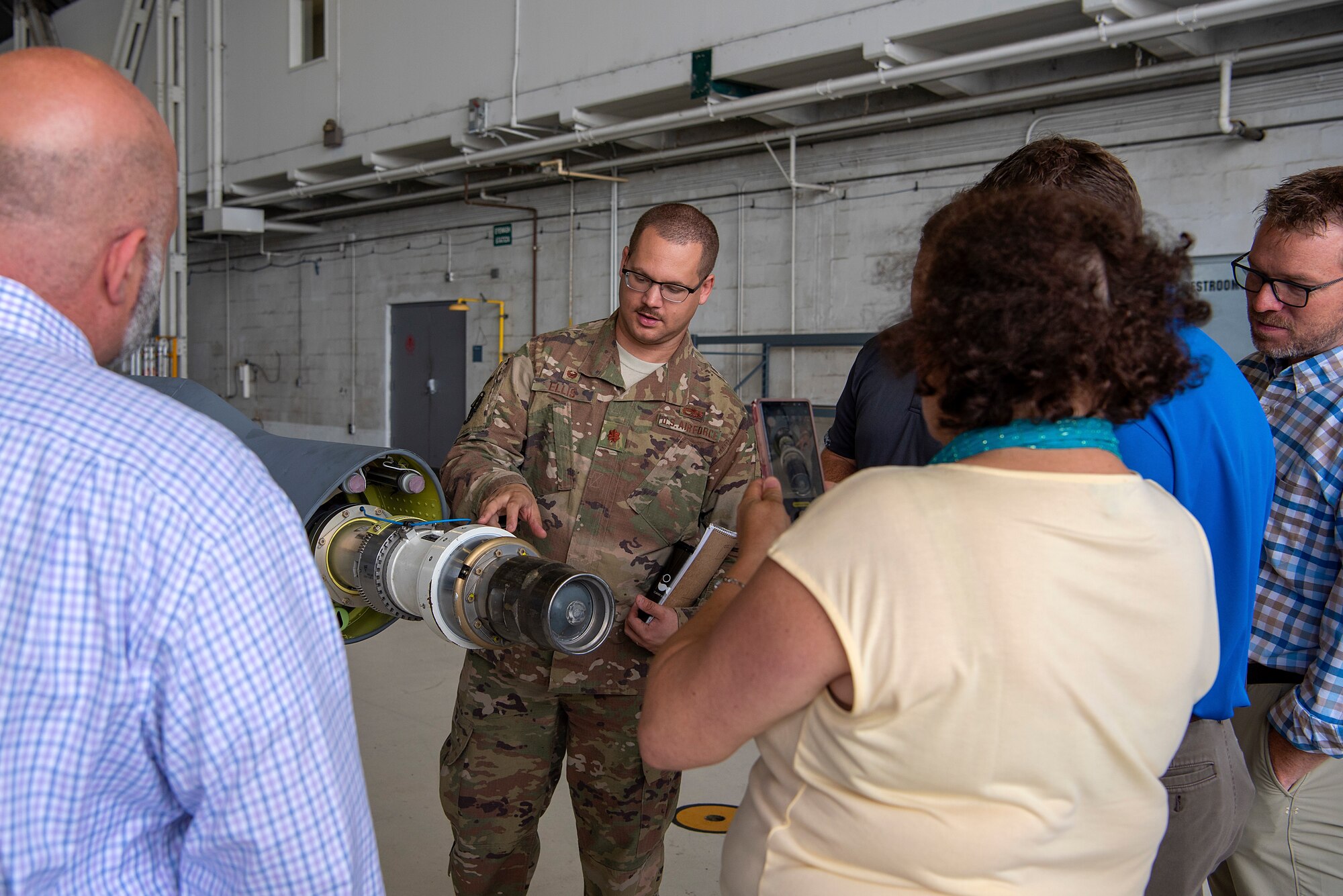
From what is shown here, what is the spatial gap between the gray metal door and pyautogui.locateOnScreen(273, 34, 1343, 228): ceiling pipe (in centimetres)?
109

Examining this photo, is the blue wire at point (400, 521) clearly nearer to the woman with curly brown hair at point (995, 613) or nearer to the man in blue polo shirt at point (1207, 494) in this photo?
the woman with curly brown hair at point (995, 613)

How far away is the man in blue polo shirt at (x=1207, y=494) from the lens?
44.0 inches

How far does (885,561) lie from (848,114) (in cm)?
526

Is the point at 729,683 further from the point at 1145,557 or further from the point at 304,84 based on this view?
the point at 304,84

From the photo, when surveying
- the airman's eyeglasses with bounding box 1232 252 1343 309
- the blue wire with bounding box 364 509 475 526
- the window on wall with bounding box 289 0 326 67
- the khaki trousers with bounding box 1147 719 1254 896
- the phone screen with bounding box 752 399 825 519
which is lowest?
the khaki trousers with bounding box 1147 719 1254 896

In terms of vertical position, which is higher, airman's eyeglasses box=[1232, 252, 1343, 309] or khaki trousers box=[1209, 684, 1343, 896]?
airman's eyeglasses box=[1232, 252, 1343, 309]

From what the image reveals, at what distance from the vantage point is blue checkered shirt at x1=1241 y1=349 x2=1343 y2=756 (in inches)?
54.9

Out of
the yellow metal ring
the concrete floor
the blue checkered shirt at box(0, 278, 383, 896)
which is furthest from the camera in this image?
the yellow metal ring

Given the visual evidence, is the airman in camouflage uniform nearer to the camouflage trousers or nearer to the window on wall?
the camouflage trousers

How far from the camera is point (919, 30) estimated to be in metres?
4.39

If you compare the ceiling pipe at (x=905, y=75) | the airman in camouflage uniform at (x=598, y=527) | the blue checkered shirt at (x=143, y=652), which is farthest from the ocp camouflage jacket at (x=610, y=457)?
the ceiling pipe at (x=905, y=75)

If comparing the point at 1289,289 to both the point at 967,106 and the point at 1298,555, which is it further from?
the point at 967,106

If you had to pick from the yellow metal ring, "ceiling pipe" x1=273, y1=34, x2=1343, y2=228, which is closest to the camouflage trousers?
the yellow metal ring

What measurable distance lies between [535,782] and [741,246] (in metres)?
4.83
